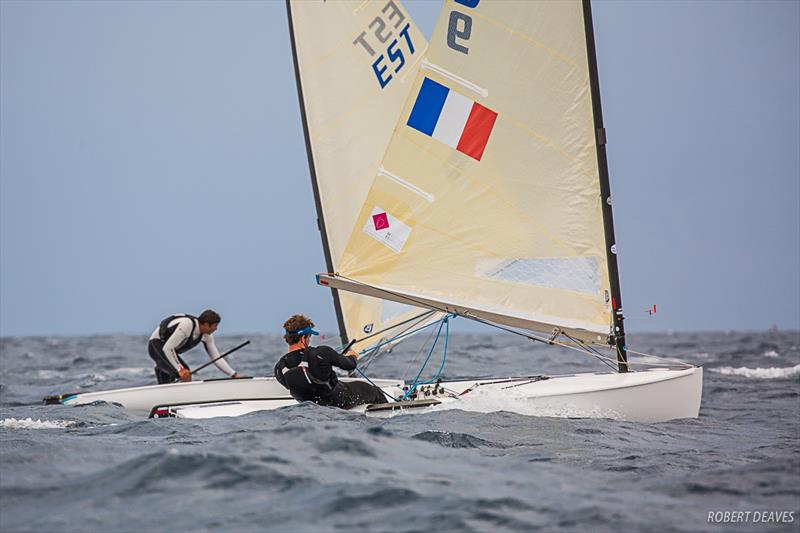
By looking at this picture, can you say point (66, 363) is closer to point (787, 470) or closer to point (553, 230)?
point (553, 230)

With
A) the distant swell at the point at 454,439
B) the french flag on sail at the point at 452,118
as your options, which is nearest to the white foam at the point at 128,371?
the french flag on sail at the point at 452,118

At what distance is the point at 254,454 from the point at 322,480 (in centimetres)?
64


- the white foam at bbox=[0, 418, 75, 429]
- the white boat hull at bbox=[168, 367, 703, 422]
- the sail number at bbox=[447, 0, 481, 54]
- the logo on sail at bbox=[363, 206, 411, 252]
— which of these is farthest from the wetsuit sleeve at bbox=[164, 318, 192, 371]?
the sail number at bbox=[447, 0, 481, 54]

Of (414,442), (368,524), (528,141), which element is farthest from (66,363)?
(368,524)

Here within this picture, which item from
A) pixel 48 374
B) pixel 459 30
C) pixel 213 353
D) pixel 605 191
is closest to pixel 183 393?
pixel 213 353

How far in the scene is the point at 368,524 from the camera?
405 centimetres

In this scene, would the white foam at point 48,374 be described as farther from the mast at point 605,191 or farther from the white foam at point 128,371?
the mast at point 605,191

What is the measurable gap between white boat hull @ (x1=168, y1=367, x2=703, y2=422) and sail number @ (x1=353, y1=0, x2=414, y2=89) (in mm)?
4487

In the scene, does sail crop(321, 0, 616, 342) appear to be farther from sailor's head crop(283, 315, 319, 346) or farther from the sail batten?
sailor's head crop(283, 315, 319, 346)

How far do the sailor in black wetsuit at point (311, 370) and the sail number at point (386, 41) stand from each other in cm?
437

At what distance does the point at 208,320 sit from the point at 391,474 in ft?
18.5

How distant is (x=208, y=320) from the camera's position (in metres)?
10.1

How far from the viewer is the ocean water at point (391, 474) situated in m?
4.13

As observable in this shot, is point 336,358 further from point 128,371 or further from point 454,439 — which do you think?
point 128,371
